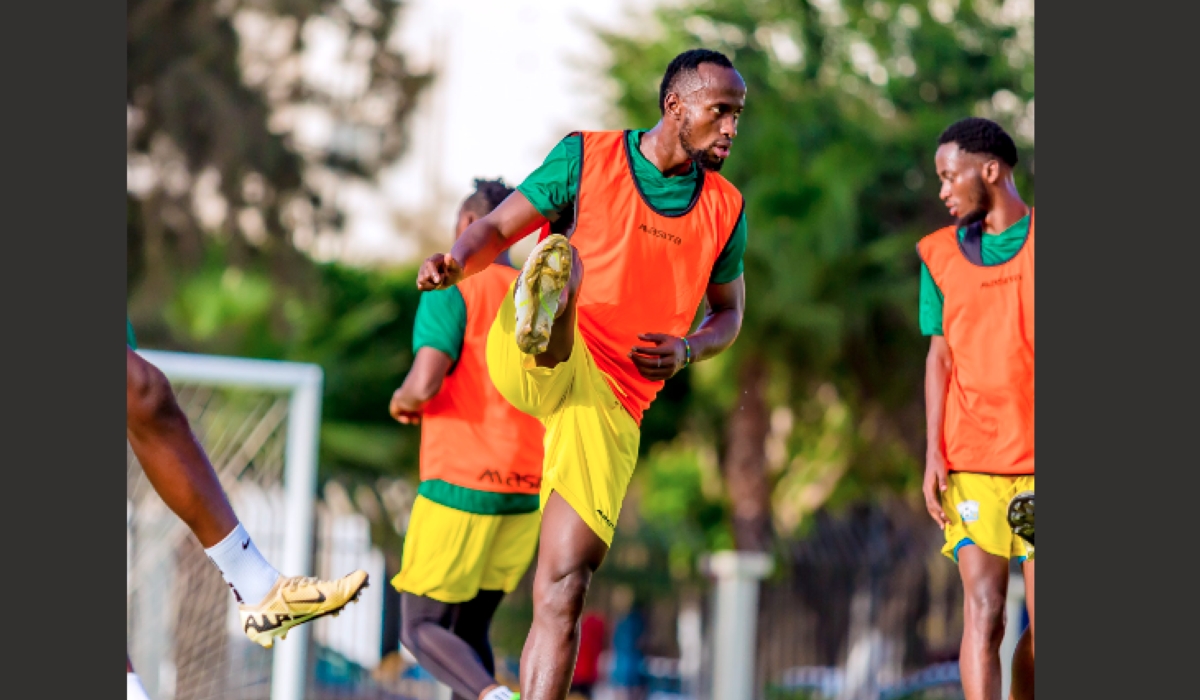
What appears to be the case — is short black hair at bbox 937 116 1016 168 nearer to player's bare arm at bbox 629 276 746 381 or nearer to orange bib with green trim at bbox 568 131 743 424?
player's bare arm at bbox 629 276 746 381

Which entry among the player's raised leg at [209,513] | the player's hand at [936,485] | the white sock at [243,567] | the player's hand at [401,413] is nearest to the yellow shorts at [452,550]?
the player's hand at [401,413]

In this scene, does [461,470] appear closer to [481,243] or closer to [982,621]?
[481,243]

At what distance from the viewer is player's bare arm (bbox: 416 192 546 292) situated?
400 cm

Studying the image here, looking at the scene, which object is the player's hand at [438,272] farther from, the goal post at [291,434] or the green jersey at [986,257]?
the goal post at [291,434]

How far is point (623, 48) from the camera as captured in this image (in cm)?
1905

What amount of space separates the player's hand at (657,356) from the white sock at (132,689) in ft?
6.09

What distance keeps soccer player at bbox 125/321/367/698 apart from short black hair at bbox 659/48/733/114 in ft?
6.23

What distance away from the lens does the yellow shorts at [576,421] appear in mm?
4164

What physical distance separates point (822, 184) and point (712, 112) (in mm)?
13243

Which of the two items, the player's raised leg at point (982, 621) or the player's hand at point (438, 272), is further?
the player's raised leg at point (982, 621)

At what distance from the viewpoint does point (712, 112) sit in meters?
4.45

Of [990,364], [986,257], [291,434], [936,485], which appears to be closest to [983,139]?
[986,257]

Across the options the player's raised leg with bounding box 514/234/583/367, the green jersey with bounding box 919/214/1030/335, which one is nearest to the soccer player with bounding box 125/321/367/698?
the player's raised leg with bounding box 514/234/583/367
